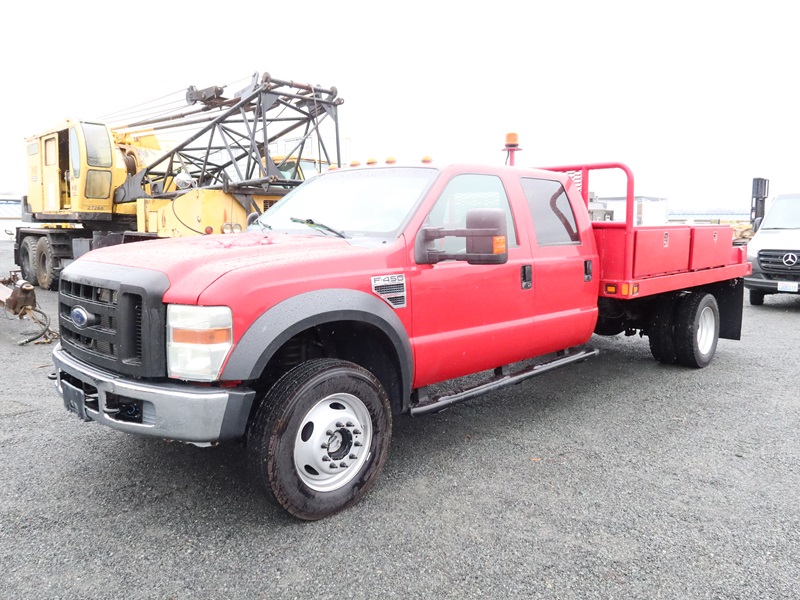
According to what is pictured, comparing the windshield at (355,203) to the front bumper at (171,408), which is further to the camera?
the windshield at (355,203)

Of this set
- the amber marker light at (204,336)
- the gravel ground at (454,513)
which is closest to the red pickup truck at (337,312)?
the amber marker light at (204,336)

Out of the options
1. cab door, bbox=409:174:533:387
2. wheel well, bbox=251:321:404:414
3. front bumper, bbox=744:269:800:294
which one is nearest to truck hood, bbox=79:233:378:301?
wheel well, bbox=251:321:404:414

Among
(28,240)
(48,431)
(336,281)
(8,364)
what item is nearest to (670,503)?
(336,281)

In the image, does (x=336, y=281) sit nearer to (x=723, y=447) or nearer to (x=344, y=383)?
(x=344, y=383)

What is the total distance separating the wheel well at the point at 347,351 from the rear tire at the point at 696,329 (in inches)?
147

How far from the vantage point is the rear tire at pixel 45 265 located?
12.8m

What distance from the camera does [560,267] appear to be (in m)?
4.67

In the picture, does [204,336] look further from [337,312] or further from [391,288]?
[391,288]

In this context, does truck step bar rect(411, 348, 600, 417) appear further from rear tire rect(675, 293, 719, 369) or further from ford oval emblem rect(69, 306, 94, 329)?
ford oval emblem rect(69, 306, 94, 329)

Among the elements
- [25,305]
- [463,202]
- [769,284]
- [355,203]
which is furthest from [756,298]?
[25,305]

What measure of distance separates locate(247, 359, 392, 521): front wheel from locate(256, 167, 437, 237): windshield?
0.99m

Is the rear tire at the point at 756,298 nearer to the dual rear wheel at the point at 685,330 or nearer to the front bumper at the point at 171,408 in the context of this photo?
the dual rear wheel at the point at 685,330

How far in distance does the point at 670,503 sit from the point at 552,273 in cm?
177

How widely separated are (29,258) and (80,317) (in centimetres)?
1222
